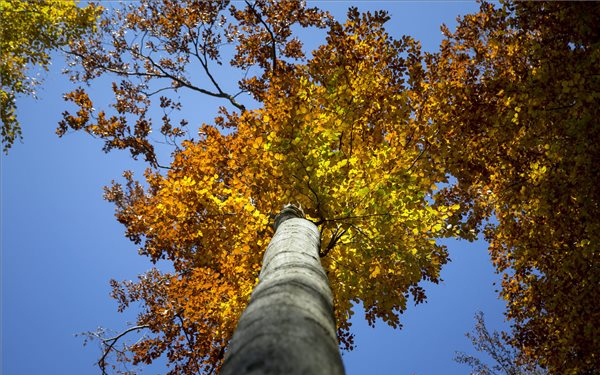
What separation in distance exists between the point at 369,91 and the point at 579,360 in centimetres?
682

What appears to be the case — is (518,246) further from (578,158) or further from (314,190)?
(314,190)

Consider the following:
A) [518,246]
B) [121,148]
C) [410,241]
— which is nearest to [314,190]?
[410,241]

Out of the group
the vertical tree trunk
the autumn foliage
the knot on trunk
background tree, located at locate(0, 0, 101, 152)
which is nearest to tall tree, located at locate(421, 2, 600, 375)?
the autumn foliage

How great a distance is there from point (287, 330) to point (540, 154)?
23.6ft

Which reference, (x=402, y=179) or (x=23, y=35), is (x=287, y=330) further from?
(x=23, y=35)

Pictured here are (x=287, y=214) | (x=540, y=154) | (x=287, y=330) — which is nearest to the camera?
(x=287, y=330)

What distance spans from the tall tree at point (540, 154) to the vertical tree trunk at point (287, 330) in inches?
187

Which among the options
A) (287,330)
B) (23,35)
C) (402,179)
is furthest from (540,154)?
(23,35)

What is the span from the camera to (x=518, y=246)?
7457 millimetres

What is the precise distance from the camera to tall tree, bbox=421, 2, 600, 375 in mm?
4883

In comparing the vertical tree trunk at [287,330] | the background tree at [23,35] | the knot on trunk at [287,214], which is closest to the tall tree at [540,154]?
the knot on trunk at [287,214]

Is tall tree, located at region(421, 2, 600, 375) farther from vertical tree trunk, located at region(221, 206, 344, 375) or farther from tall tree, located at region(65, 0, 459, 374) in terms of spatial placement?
vertical tree trunk, located at region(221, 206, 344, 375)

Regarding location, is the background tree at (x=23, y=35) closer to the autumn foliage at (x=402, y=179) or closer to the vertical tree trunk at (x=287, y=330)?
the autumn foliage at (x=402, y=179)

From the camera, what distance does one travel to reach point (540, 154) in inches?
251
